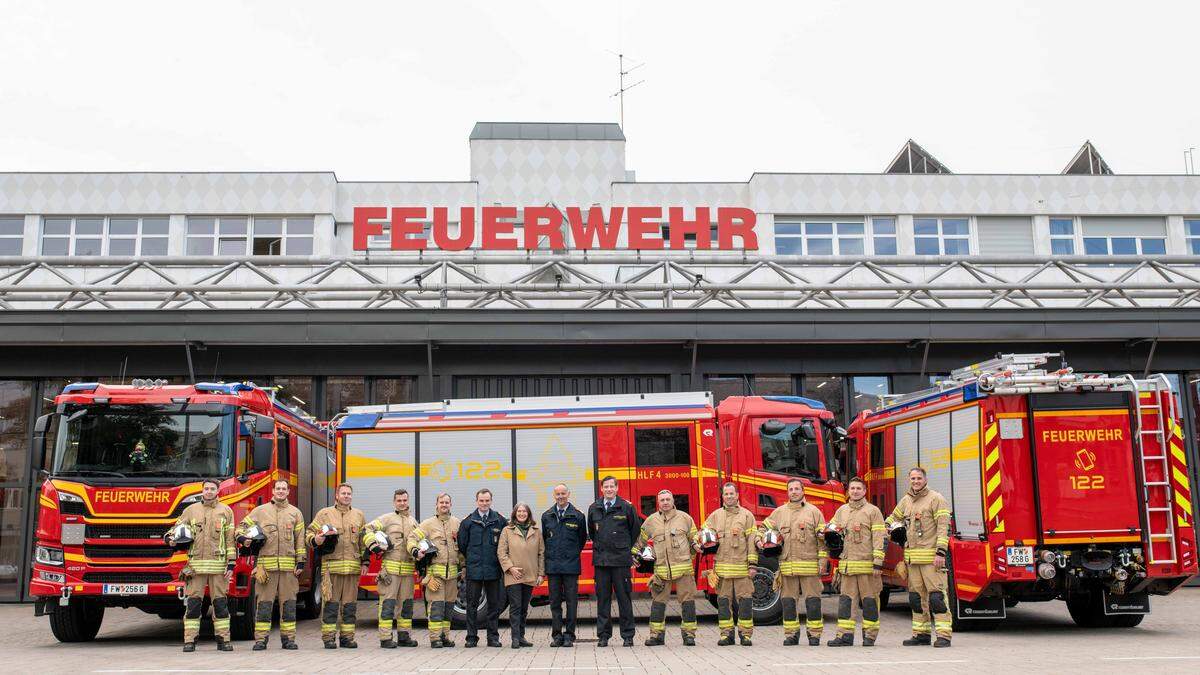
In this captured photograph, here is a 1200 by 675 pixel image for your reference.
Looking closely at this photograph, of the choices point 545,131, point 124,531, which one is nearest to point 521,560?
point 124,531

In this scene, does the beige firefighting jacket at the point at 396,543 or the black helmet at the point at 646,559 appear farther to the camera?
the beige firefighting jacket at the point at 396,543

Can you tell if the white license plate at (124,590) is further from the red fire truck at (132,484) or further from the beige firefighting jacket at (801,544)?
the beige firefighting jacket at (801,544)

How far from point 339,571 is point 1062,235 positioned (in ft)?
88.5

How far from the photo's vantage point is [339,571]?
12.4m

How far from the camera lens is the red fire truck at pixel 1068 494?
478 inches

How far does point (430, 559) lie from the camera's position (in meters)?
12.4

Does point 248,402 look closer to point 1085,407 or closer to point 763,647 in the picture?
point 763,647

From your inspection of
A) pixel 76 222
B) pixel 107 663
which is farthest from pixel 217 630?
pixel 76 222

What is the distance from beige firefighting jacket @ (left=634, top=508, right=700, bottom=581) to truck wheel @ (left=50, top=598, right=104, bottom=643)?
6808 millimetres

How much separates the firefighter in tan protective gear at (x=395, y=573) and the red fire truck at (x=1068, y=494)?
6530mm

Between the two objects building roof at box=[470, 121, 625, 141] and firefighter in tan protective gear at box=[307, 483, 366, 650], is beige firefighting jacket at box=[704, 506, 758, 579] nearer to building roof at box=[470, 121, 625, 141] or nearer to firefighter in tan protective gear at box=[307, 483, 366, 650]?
firefighter in tan protective gear at box=[307, 483, 366, 650]

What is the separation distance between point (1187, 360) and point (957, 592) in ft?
32.4

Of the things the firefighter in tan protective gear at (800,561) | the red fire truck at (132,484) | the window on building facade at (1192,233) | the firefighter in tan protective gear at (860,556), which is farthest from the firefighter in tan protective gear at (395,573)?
the window on building facade at (1192,233)

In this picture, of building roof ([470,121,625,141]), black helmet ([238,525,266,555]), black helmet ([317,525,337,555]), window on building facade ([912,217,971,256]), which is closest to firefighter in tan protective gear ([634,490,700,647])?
black helmet ([317,525,337,555])
